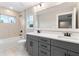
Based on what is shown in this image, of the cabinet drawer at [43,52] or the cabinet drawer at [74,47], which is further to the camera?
the cabinet drawer at [43,52]

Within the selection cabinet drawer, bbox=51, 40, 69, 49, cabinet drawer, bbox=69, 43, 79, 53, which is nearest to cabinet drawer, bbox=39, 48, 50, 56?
cabinet drawer, bbox=51, 40, 69, 49

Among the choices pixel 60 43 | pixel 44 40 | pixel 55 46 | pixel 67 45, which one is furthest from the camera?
pixel 44 40

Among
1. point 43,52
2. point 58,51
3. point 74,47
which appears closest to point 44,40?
point 43,52

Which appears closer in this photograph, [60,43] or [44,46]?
[60,43]

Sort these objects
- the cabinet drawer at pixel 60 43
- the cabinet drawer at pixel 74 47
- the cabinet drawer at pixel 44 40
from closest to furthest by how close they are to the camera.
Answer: the cabinet drawer at pixel 74 47
the cabinet drawer at pixel 60 43
the cabinet drawer at pixel 44 40

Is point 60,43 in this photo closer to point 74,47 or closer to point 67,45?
point 67,45

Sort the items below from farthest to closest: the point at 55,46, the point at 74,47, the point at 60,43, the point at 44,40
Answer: the point at 44,40 < the point at 55,46 < the point at 60,43 < the point at 74,47

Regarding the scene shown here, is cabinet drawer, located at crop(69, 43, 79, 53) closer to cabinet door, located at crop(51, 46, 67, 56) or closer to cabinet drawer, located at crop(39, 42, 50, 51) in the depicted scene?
cabinet door, located at crop(51, 46, 67, 56)

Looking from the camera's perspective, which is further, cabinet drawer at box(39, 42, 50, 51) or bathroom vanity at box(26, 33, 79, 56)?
cabinet drawer at box(39, 42, 50, 51)

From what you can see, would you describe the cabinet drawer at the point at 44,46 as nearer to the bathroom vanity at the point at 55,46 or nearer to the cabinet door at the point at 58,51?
the bathroom vanity at the point at 55,46

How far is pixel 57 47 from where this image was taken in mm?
1541

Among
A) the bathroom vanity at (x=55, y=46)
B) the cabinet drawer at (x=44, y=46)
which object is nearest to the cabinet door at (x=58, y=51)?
the bathroom vanity at (x=55, y=46)

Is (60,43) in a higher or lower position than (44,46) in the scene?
higher

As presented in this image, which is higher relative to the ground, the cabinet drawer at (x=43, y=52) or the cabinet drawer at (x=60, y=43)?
the cabinet drawer at (x=60, y=43)
